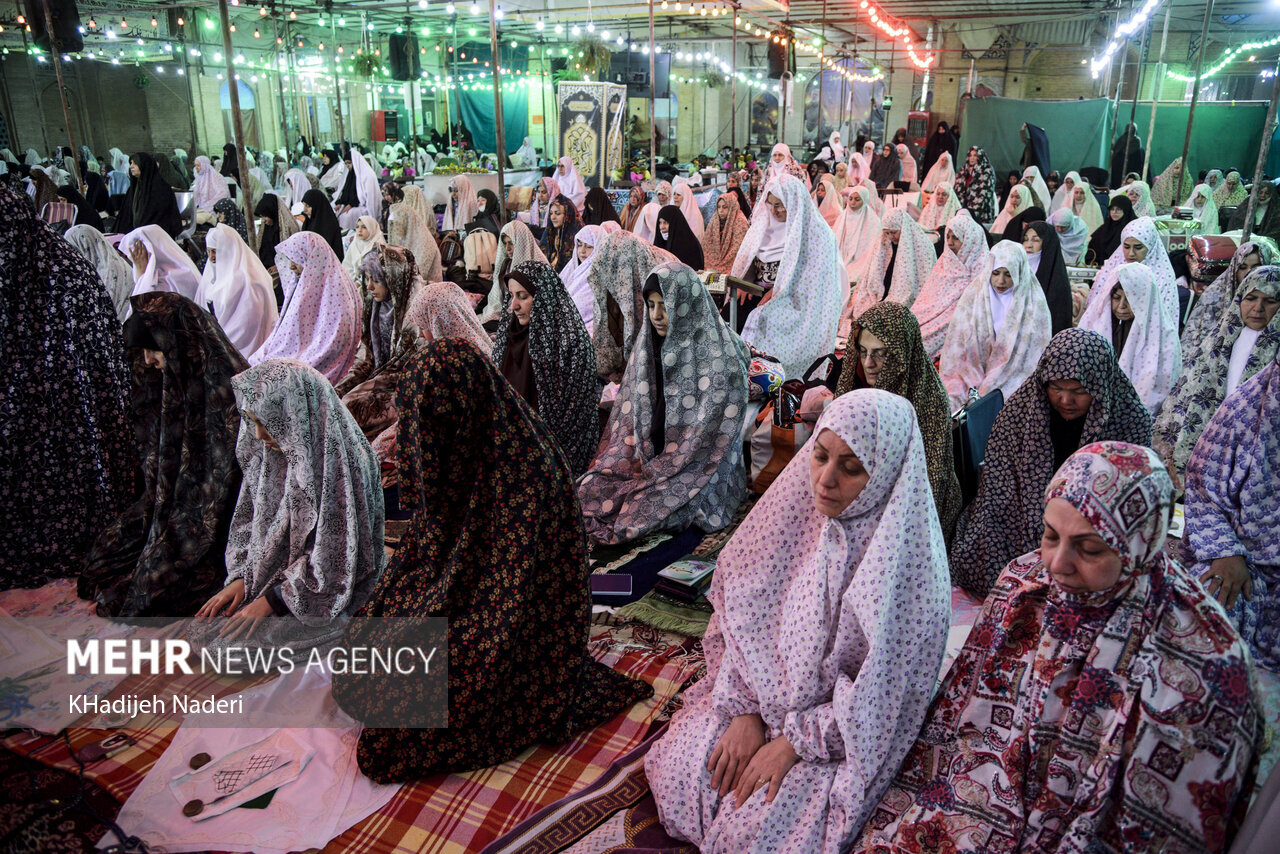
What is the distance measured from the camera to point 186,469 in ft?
10.5

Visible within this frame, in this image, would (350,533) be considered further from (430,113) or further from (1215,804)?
(430,113)

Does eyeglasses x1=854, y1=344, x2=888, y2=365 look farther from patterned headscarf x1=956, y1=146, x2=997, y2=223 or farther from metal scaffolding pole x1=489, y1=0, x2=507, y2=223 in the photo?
patterned headscarf x1=956, y1=146, x2=997, y2=223

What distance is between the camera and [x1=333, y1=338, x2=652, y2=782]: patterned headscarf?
2.36m

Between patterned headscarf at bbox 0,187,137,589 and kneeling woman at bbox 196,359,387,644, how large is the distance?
1.11m

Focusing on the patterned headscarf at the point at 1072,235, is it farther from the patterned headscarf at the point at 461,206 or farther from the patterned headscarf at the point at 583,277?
the patterned headscarf at the point at 461,206

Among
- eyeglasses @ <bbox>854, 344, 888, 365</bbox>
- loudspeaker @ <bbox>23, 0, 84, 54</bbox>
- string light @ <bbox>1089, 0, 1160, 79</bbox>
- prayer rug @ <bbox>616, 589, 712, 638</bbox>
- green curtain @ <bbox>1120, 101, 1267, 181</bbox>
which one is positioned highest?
string light @ <bbox>1089, 0, 1160, 79</bbox>

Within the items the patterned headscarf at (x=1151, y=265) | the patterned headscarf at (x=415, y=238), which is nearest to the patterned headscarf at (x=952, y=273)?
the patterned headscarf at (x=1151, y=265)

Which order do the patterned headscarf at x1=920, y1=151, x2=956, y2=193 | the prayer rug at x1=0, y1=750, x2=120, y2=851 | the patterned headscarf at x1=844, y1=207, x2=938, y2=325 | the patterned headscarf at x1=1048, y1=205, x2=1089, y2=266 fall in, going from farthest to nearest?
the patterned headscarf at x1=920, y1=151, x2=956, y2=193 → the patterned headscarf at x1=1048, y1=205, x2=1089, y2=266 → the patterned headscarf at x1=844, y1=207, x2=938, y2=325 → the prayer rug at x1=0, y1=750, x2=120, y2=851

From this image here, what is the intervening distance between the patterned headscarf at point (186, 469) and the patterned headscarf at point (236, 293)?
2202mm

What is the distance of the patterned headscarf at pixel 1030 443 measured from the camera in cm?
283

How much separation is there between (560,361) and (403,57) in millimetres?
13657

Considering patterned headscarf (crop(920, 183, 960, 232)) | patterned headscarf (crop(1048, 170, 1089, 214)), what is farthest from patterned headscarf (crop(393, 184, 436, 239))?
patterned headscarf (crop(1048, 170, 1089, 214))

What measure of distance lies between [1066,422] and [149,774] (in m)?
3.12

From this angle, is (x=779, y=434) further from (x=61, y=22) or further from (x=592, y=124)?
(x=61, y=22)
